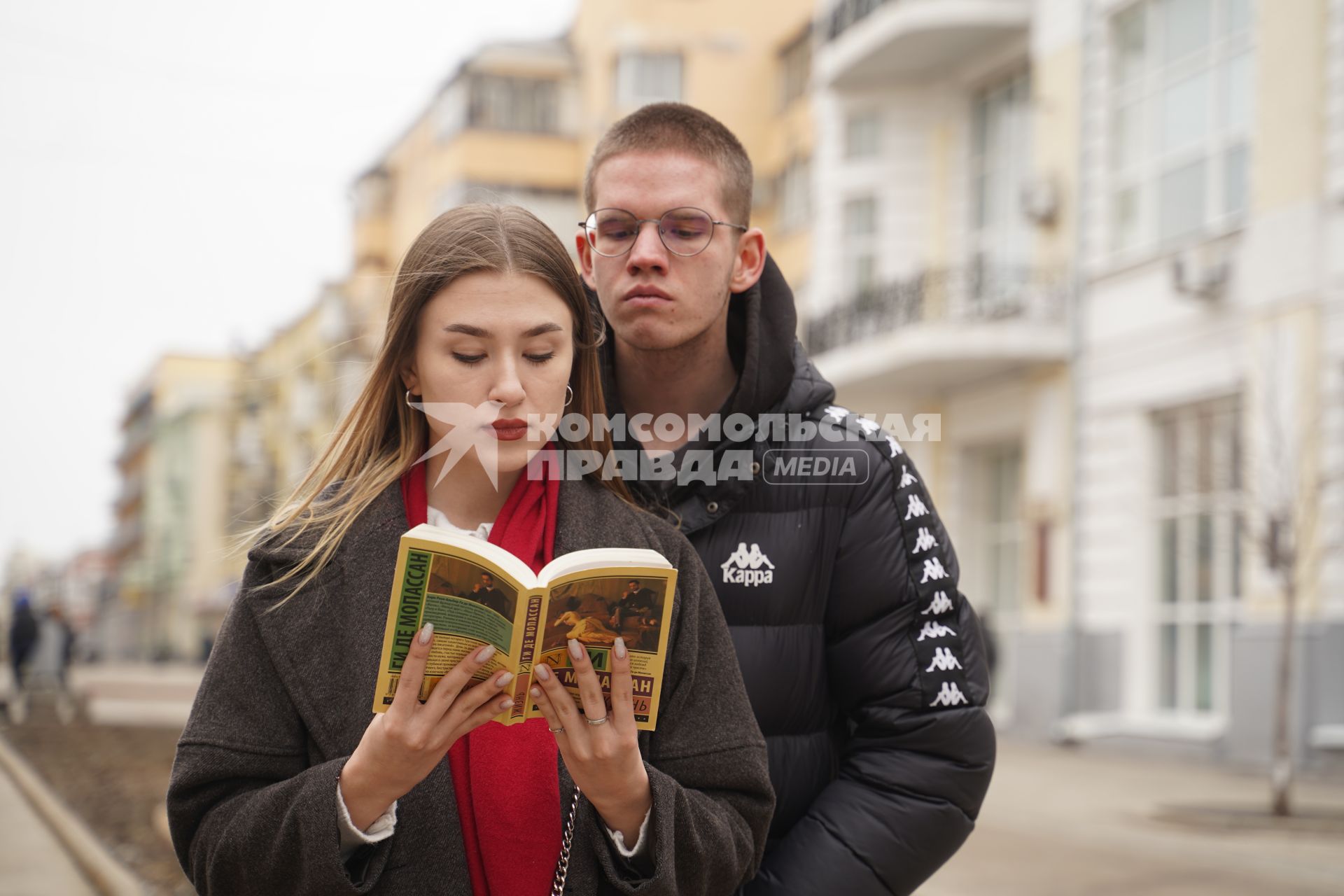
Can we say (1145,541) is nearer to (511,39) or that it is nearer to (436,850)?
(436,850)

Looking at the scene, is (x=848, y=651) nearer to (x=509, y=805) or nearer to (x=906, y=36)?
(x=509, y=805)

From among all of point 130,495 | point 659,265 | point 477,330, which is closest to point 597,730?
point 477,330

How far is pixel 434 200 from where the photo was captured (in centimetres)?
4006

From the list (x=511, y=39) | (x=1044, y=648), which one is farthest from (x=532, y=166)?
(x=1044, y=648)

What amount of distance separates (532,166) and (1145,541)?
2335 centimetres

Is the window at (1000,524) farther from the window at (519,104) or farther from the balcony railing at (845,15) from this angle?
Answer: the window at (519,104)

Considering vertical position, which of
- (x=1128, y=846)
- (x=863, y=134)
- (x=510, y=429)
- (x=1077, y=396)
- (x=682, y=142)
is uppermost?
(x=863, y=134)

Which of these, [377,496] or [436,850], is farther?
[377,496]

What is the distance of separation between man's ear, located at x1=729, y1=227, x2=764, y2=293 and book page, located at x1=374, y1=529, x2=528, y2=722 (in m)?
1.32

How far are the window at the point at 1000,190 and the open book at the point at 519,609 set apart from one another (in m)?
17.8

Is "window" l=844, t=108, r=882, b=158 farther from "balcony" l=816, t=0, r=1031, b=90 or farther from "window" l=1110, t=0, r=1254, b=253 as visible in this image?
"window" l=1110, t=0, r=1254, b=253

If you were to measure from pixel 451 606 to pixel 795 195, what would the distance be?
28.5 metres

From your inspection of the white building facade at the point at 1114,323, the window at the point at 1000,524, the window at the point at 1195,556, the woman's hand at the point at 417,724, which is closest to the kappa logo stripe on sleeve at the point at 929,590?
the woman's hand at the point at 417,724

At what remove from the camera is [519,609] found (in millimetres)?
1993
